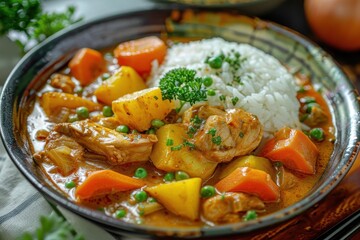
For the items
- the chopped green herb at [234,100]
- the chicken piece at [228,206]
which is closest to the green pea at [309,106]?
the chopped green herb at [234,100]

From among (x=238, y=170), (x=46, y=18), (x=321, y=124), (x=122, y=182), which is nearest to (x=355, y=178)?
(x=321, y=124)

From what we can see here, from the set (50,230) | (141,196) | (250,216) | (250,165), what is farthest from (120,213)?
(250,165)

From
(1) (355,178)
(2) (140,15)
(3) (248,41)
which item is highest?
(2) (140,15)

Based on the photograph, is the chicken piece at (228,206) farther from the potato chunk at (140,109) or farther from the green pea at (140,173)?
the potato chunk at (140,109)

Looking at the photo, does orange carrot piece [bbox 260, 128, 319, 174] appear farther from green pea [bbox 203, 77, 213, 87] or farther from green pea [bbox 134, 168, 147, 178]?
green pea [bbox 134, 168, 147, 178]

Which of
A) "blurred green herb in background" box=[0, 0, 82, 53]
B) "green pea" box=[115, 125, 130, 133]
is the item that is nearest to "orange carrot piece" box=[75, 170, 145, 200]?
"green pea" box=[115, 125, 130, 133]

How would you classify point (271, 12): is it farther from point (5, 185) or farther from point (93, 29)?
point (5, 185)
